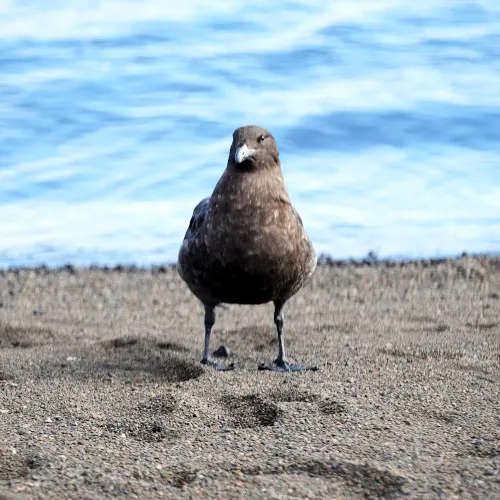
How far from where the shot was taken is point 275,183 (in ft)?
21.4

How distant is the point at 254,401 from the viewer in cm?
539

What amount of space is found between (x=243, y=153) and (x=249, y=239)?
0.62 meters

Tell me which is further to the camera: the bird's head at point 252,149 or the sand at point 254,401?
the bird's head at point 252,149

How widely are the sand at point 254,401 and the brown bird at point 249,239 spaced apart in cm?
56

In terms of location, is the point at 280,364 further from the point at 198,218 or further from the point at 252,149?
the point at 252,149

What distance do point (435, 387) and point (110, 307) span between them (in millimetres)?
4555

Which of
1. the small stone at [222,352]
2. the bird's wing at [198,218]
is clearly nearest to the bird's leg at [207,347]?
the small stone at [222,352]

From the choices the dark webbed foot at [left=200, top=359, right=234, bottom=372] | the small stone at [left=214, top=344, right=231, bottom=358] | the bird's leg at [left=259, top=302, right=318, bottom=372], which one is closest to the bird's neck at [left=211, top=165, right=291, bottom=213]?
the bird's leg at [left=259, top=302, right=318, bottom=372]

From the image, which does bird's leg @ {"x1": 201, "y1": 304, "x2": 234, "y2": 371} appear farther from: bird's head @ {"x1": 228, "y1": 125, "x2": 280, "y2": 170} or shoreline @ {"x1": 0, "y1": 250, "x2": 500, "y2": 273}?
shoreline @ {"x1": 0, "y1": 250, "x2": 500, "y2": 273}

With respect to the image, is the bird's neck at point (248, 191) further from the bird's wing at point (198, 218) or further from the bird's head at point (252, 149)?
the bird's wing at point (198, 218)

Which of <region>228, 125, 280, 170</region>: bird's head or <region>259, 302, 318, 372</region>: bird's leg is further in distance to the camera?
<region>228, 125, 280, 170</region>: bird's head

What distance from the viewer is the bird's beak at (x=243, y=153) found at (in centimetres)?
634

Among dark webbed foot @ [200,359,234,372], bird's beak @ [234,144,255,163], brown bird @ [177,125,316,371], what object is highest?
bird's beak @ [234,144,255,163]

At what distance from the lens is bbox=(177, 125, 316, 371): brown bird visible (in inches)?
245
